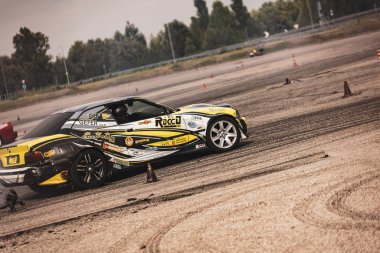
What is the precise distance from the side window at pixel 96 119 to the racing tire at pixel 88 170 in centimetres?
54

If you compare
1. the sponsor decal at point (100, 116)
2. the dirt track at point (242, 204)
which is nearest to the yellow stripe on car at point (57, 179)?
the dirt track at point (242, 204)

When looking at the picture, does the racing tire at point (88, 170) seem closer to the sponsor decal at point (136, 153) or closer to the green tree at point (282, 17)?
the sponsor decal at point (136, 153)

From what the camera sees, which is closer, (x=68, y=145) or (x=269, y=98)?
(x=68, y=145)

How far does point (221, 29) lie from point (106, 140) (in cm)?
12287

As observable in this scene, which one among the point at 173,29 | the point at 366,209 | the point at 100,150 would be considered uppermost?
the point at 173,29

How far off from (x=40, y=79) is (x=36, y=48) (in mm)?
6030

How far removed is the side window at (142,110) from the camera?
10.6 metres

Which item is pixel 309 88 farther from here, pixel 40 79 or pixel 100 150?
pixel 40 79

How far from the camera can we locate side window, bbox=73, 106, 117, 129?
10102 mm

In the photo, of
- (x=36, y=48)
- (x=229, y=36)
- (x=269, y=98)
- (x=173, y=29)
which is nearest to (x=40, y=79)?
(x=36, y=48)

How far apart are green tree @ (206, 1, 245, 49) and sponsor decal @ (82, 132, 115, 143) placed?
115993 mm

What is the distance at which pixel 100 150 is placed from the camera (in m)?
9.93

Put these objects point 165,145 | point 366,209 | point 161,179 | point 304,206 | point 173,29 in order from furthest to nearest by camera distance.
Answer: point 173,29 < point 165,145 < point 161,179 < point 304,206 < point 366,209

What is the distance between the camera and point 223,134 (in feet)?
36.1
